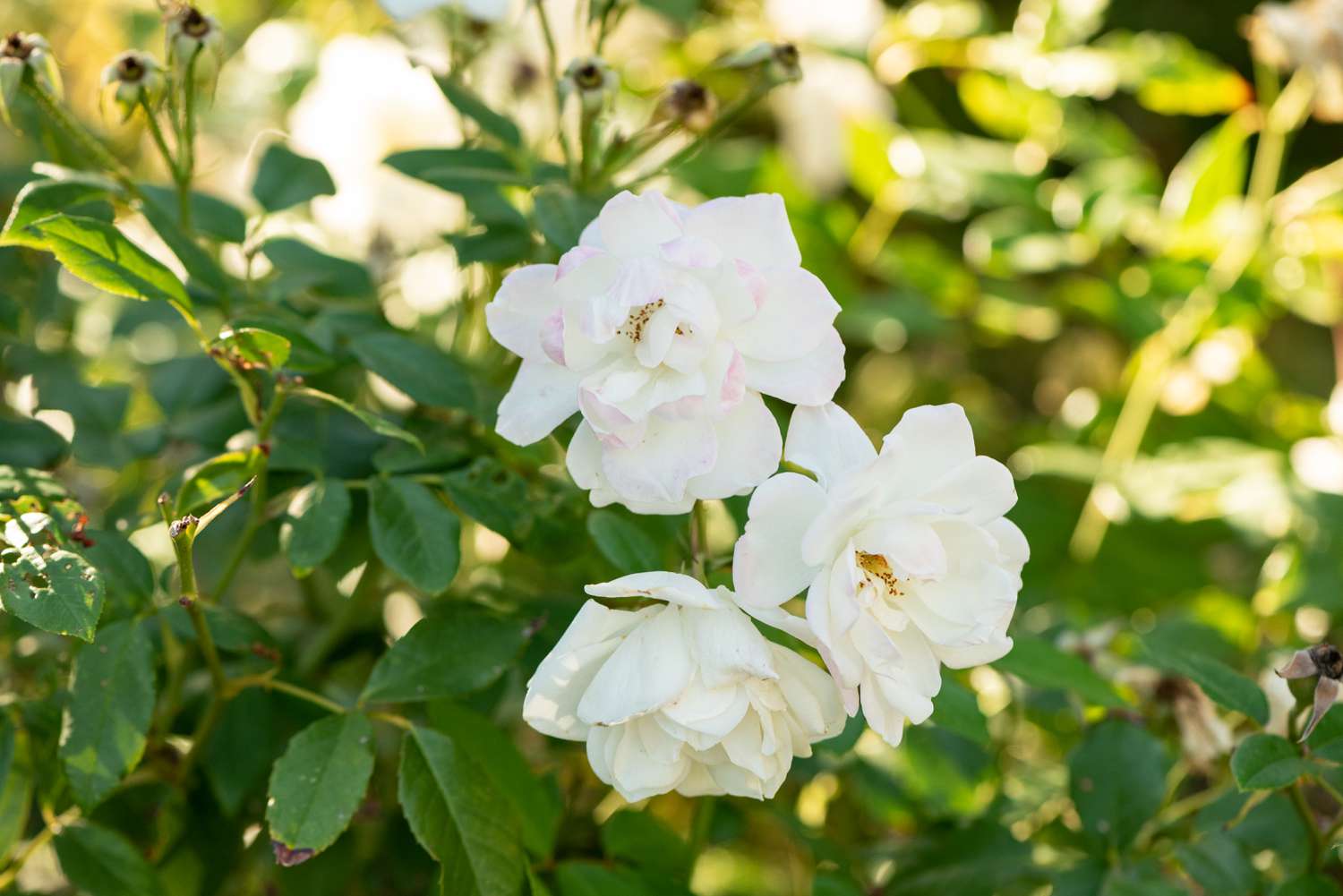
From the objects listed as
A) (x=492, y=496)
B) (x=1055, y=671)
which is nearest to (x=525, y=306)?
(x=492, y=496)

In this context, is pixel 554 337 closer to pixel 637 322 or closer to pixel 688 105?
pixel 637 322

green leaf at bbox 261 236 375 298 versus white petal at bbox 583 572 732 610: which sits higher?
white petal at bbox 583 572 732 610

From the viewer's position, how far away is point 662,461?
469mm

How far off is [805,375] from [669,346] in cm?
6

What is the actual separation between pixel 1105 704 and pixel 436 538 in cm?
36

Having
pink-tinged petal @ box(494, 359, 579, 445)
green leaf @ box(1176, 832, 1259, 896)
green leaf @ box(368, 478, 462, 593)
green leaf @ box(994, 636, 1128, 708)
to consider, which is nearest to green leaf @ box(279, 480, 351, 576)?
green leaf @ box(368, 478, 462, 593)

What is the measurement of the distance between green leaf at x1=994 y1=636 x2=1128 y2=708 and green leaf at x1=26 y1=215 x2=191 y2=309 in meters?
0.46

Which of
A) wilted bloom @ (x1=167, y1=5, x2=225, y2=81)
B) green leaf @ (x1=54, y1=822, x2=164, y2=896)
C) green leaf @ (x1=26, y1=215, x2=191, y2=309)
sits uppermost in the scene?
wilted bloom @ (x1=167, y1=5, x2=225, y2=81)

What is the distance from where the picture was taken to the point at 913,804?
809mm

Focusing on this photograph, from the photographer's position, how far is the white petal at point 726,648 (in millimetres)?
443

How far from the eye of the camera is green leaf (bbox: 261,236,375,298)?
0.68m

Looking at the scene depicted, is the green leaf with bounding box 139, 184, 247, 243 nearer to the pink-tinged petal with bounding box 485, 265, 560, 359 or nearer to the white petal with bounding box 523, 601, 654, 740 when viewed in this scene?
the pink-tinged petal with bounding box 485, 265, 560, 359

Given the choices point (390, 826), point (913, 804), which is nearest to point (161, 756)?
point (390, 826)

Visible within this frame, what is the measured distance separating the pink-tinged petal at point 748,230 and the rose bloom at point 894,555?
0.26 ft
